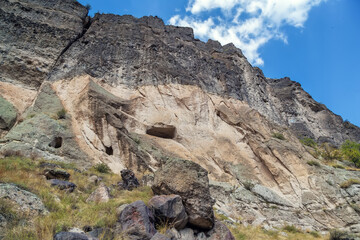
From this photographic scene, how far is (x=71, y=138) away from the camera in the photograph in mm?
12008

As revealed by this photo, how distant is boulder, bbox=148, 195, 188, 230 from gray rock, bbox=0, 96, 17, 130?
36.3ft

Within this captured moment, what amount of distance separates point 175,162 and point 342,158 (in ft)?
76.5

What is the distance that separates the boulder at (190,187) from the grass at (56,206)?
32.5 inches

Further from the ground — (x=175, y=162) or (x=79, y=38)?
(x=79, y=38)

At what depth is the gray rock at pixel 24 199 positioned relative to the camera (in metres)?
4.54

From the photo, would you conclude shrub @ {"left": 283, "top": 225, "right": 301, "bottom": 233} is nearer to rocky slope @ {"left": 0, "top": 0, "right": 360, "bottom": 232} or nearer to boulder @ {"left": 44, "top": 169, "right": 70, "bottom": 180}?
rocky slope @ {"left": 0, "top": 0, "right": 360, "bottom": 232}

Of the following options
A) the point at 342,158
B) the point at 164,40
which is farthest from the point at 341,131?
the point at 164,40

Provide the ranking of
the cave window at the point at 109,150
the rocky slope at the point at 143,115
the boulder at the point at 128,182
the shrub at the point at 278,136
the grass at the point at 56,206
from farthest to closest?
the shrub at the point at 278,136 < the rocky slope at the point at 143,115 < the cave window at the point at 109,150 < the boulder at the point at 128,182 < the grass at the point at 56,206

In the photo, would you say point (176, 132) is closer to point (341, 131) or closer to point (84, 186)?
point (84, 186)

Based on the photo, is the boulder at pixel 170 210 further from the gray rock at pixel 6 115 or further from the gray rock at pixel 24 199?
the gray rock at pixel 6 115

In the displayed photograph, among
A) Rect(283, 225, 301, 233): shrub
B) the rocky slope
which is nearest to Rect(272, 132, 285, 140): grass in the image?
the rocky slope

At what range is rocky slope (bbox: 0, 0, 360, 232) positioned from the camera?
1275cm

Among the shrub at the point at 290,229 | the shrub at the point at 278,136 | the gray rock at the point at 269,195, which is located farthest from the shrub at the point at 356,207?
the shrub at the point at 278,136

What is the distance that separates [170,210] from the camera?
5.46 meters
